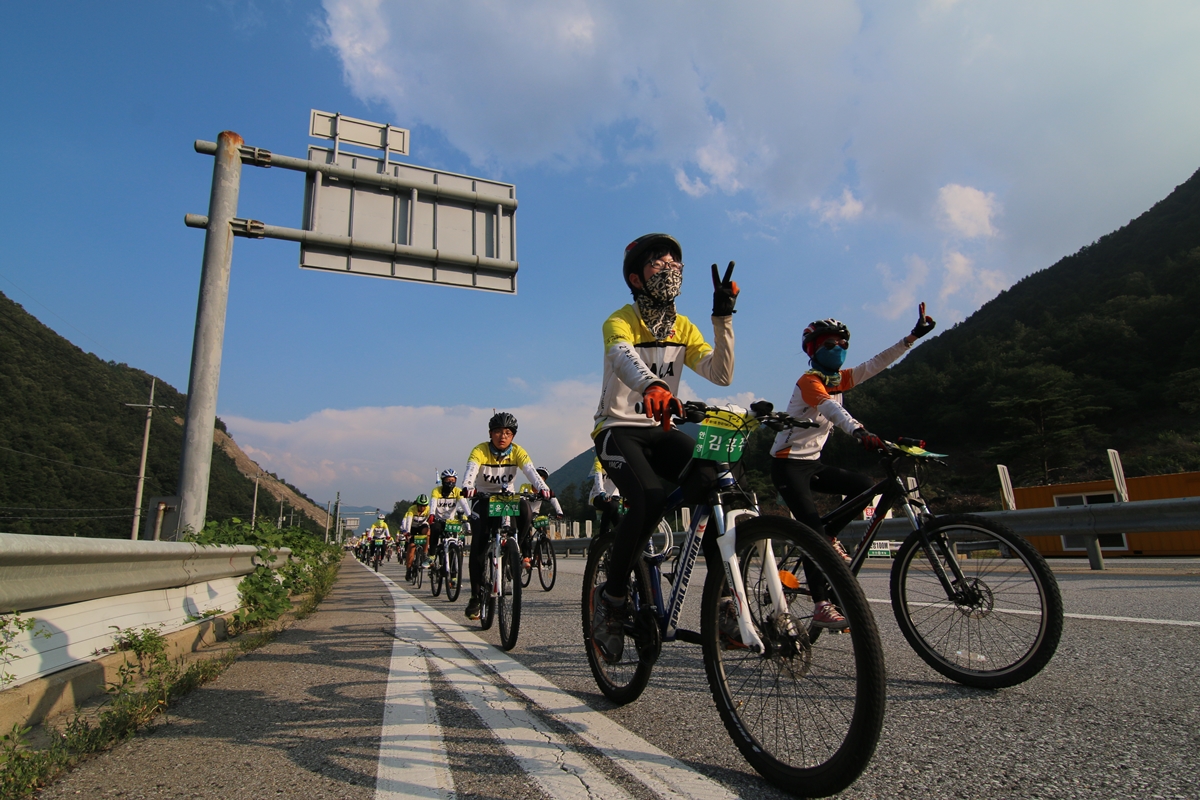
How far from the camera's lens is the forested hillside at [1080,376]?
58375 mm

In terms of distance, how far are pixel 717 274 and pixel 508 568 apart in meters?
3.25

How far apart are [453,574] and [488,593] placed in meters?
4.04

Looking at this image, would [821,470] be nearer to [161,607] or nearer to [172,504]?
[161,607]

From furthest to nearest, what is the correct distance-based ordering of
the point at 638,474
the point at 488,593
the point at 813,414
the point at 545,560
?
the point at 545,560, the point at 488,593, the point at 813,414, the point at 638,474

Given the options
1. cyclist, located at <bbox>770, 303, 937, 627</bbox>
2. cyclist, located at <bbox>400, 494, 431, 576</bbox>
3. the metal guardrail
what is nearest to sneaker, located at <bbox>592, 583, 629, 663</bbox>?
cyclist, located at <bbox>770, 303, 937, 627</bbox>

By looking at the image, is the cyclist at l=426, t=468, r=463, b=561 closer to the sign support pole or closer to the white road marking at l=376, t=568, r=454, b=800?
the sign support pole

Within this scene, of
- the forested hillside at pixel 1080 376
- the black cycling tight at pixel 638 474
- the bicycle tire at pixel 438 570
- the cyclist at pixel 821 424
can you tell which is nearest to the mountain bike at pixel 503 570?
the black cycling tight at pixel 638 474

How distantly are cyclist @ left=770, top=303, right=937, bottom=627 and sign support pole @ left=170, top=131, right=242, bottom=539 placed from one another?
5972mm

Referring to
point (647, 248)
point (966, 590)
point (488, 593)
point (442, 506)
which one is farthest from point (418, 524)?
point (966, 590)

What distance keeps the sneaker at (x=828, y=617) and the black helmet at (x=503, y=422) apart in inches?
208

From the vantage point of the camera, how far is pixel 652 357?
3.29 meters

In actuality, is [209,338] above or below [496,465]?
above

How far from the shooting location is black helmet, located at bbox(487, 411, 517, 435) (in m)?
7.12

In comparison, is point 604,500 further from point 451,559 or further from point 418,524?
point 418,524
